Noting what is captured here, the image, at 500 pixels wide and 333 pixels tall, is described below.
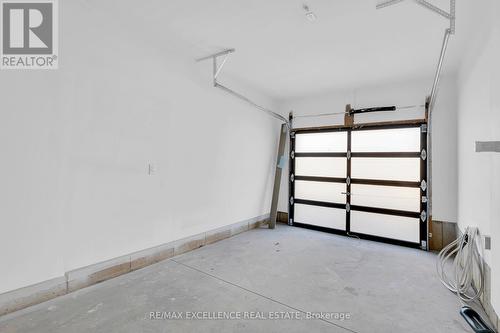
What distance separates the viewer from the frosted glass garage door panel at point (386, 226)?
402cm

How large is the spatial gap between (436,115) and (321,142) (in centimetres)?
191

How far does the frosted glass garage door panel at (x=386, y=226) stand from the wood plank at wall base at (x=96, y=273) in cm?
262

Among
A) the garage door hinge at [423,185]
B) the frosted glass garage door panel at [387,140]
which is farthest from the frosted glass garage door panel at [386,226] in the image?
the frosted glass garage door panel at [387,140]

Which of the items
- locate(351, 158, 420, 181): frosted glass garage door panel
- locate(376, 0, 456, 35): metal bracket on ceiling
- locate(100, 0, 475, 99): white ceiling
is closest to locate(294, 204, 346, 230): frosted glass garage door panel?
locate(351, 158, 420, 181): frosted glass garage door panel

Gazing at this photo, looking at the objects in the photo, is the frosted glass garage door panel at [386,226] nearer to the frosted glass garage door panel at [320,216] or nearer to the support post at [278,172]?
the frosted glass garage door panel at [320,216]

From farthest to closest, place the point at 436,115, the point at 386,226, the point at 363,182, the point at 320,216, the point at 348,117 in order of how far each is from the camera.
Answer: the point at 320,216
the point at 348,117
the point at 363,182
the point at 386,226
the point at 436,115

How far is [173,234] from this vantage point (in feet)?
10.9

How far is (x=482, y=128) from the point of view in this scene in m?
2.34

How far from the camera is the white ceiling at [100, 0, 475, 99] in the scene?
2.37 meters

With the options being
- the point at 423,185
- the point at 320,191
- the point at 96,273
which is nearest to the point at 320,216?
the point at 320,191

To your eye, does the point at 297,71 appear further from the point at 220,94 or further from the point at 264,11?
the point at 264,11

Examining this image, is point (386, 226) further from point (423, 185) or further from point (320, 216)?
point (320, 216)

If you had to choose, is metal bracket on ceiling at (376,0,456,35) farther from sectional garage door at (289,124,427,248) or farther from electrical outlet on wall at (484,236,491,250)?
sectional garage door at (289,124,427,248)

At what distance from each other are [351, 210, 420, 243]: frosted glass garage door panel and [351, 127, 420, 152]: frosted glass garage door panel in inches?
46.8
